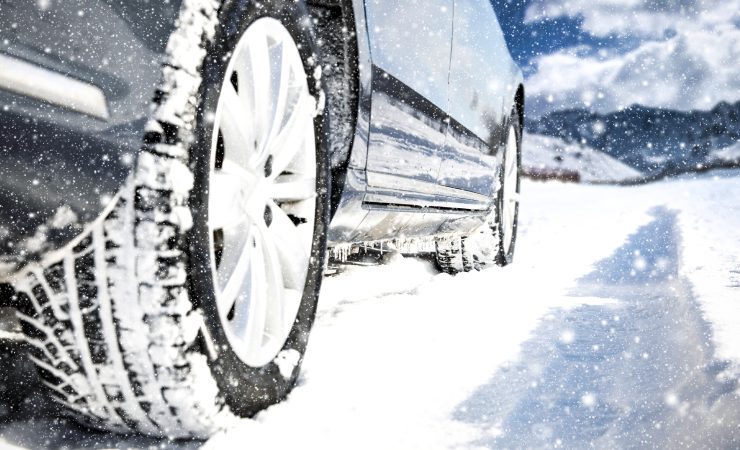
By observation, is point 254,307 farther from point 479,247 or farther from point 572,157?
point 572,157

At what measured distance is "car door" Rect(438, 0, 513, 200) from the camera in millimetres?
2498

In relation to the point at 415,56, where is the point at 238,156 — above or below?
below

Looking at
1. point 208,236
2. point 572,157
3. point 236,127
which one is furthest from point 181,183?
point 572,157

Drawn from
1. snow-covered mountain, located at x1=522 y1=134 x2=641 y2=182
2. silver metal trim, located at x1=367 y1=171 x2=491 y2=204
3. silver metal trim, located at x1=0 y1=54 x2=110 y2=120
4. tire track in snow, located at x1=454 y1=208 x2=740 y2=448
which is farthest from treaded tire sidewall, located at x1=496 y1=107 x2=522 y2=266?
snow-covered mountain, located at x1=522 y1=134 x2=641 y2=182

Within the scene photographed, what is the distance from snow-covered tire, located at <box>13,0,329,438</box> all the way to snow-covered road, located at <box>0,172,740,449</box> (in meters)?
0.17

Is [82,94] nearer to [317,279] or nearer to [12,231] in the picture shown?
[12,231]

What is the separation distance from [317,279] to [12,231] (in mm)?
835

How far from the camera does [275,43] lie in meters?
1.42

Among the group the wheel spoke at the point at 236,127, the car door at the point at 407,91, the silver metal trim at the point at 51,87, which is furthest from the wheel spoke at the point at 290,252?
the silver metal trim at the point at 51,87

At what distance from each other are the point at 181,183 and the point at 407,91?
1077 millimetres

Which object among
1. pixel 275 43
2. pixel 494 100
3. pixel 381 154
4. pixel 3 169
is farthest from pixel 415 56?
pixel 494 100

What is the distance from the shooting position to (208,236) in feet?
3.50

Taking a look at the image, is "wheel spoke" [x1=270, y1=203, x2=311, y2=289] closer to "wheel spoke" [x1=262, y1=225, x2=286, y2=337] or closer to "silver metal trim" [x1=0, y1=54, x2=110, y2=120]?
"wheel spoke" [x1=262, y1=225, x2=286, y2=337]

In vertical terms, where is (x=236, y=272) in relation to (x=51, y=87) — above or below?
below
